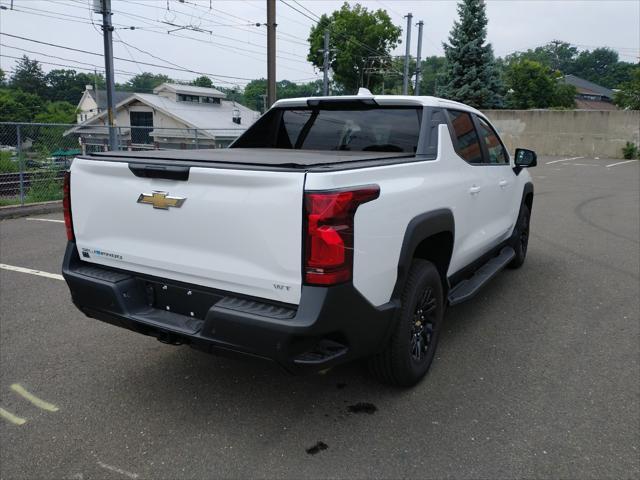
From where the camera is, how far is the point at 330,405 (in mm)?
3229

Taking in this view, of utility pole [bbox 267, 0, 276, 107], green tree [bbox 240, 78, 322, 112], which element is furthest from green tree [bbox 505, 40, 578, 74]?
utility pole [bbox 267, 0, 276, 107]

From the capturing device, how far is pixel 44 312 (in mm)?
4730

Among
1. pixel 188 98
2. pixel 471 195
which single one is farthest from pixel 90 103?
pixel 471 195

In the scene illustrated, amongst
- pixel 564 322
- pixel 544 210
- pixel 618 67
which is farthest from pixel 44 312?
pixel 618 67

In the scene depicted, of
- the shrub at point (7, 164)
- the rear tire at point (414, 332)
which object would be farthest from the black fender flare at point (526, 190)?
the shrub at point (7, 164)

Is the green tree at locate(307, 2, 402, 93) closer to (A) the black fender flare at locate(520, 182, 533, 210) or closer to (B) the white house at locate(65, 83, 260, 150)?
(B) the white house at locate(65, 83, 260, 150)

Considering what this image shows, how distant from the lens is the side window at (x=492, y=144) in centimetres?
477

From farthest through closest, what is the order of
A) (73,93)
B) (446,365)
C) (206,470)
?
1. (73,93)
2. (446,365)
3. (206,470)

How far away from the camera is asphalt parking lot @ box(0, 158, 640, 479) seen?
2.67 meters

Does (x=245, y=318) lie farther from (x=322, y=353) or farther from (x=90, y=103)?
(x=90, y=103)

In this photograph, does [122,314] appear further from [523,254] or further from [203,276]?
[523,254]

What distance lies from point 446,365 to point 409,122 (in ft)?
6.02

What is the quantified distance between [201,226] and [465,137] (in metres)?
2.50

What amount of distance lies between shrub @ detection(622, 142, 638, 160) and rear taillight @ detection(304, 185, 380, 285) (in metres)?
29.4
